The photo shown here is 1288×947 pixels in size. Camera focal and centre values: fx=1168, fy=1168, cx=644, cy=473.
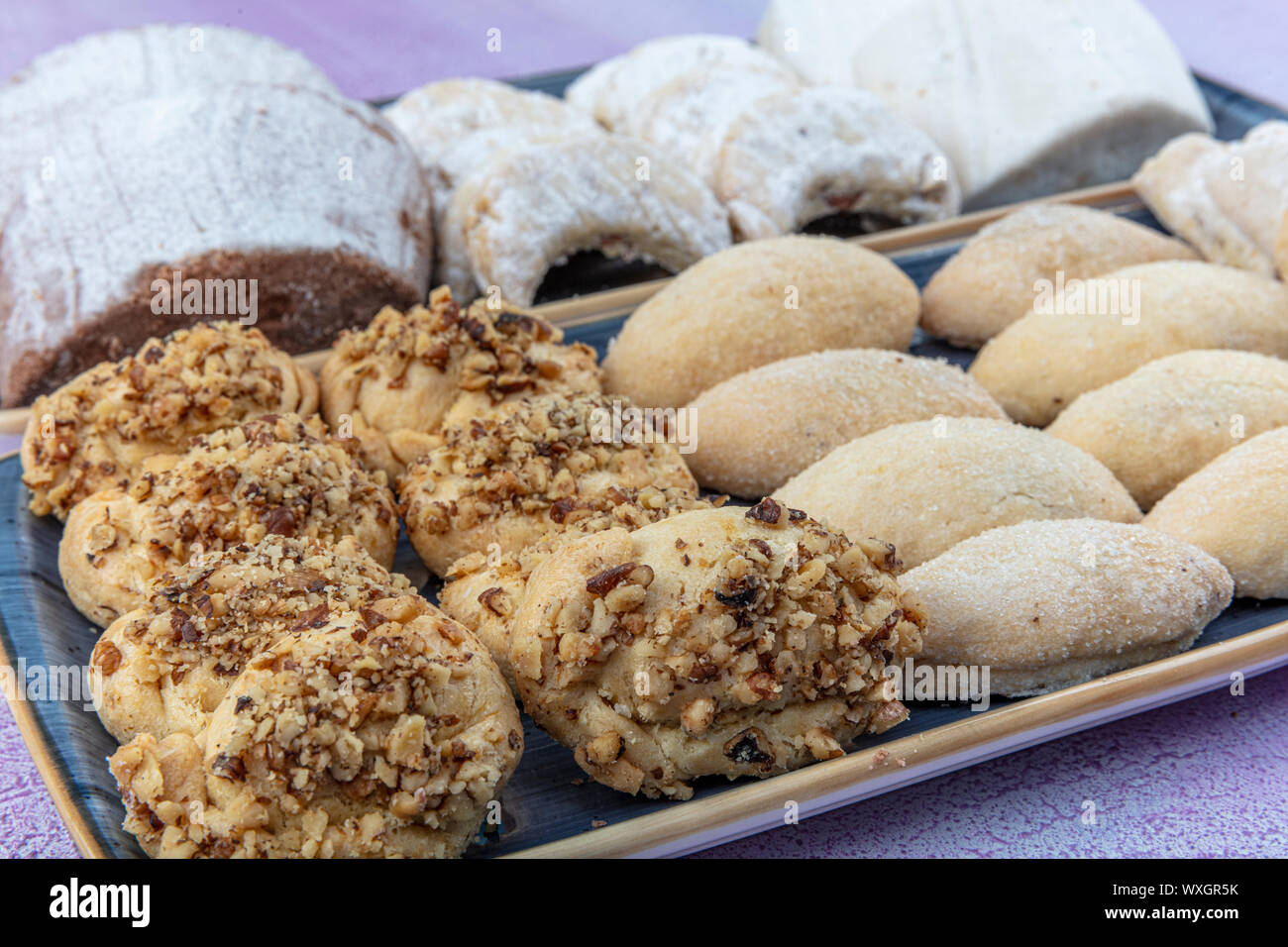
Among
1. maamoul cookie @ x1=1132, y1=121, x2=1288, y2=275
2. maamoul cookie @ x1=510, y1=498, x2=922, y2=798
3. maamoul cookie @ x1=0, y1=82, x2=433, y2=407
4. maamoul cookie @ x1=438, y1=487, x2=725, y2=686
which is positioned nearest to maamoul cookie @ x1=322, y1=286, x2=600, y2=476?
maamoul cookie @ x1=438, y1=487, x2=725, y2=686

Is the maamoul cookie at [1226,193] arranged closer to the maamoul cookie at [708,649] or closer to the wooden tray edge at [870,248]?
the wooden tray edge at [870,248]

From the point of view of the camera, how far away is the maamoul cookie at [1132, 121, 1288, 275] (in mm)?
3148

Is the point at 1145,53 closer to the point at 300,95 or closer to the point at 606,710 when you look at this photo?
the point at 300,95

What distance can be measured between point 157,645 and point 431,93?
9.16 ft

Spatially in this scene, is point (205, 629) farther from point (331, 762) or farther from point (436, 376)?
point (436, 376)

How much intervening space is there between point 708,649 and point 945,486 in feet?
2.54

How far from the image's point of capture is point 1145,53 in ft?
12.9

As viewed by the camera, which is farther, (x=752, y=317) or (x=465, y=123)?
(x=465, y=123)

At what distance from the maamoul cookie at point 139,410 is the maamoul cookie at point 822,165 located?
160cm

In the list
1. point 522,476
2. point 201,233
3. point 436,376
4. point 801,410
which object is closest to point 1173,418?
point 801,410

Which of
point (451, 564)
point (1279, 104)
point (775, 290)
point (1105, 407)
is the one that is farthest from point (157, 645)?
point (1279, 104)

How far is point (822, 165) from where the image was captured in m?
3.45

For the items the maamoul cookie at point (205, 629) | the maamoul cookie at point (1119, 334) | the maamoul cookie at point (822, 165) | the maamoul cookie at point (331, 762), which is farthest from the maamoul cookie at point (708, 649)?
the maamoul cookie at point (822, 165)

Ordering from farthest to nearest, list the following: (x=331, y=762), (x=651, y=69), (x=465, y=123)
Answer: (x=651, y=69)
(x=465, y=123)
(x=331, y=762)
